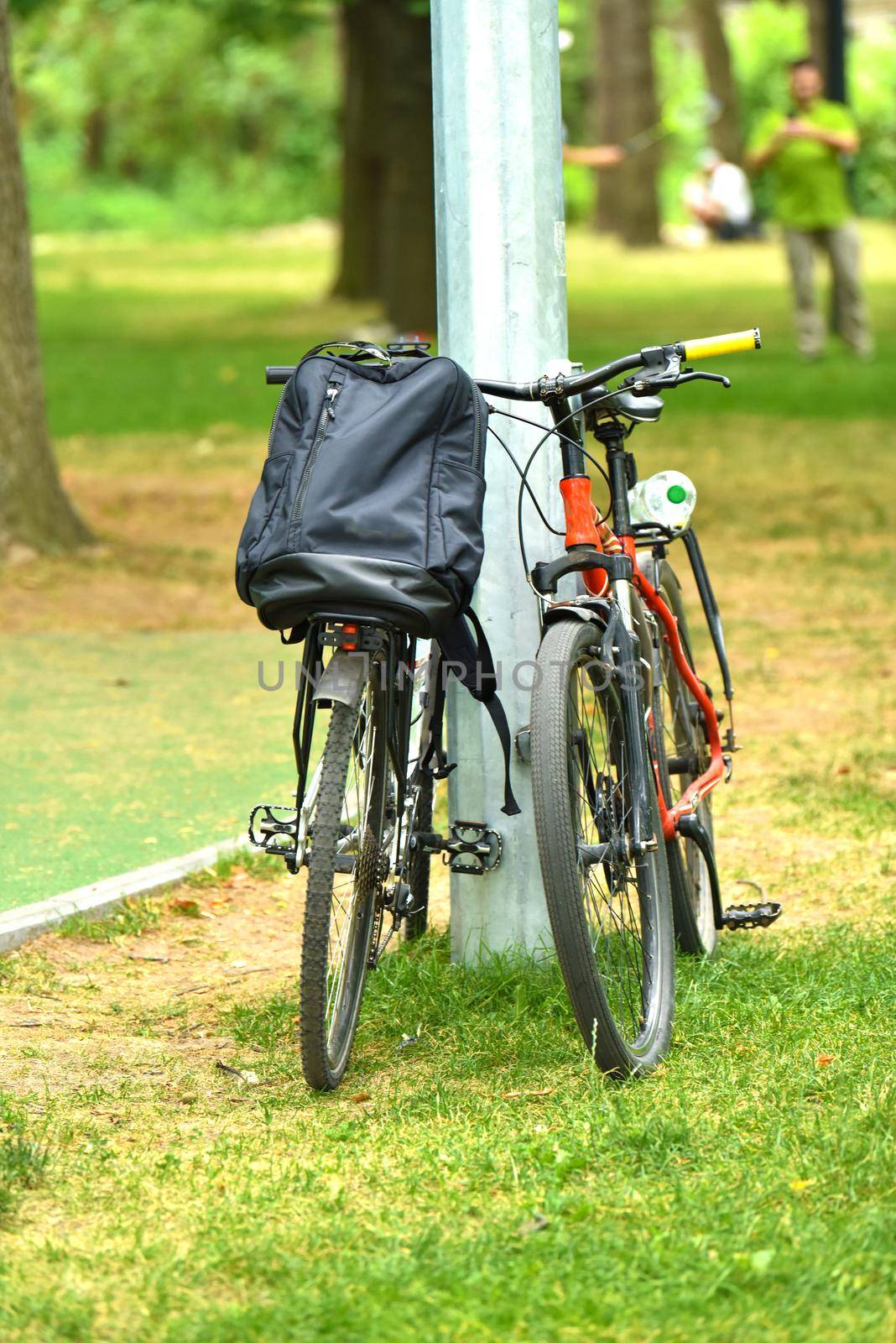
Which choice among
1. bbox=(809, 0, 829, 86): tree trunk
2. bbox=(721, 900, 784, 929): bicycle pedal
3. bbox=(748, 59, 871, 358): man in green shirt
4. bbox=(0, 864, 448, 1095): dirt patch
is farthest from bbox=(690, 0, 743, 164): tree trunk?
bbox=(721, 900, 784, 929): bicycle pedal

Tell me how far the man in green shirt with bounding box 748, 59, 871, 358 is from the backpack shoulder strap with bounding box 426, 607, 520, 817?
14973mm

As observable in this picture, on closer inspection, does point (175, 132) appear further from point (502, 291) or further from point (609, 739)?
point (609, 739)

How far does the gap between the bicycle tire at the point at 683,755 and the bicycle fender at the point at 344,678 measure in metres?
0.94

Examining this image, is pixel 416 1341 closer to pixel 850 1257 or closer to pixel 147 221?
pixel 850 1257

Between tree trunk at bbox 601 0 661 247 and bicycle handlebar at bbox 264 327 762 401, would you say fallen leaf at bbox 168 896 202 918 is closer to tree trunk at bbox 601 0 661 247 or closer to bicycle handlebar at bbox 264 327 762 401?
bicycle handlebar at bbox 264 327 762 401

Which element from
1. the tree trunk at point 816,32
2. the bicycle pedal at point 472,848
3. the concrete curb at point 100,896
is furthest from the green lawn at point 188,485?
the tree trunk at point 816,32

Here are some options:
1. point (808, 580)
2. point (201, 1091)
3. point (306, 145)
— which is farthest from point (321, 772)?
point (306, 145)

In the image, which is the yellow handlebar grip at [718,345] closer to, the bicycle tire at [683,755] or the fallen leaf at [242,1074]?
the bicycle tire at [683,755]

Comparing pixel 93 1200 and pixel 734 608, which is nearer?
pixel 93 1200

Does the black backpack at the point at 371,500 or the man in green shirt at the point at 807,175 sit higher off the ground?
the man in green shirt at the point at 807,175

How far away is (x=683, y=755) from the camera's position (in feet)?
16.4

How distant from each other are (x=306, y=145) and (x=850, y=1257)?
5245cm

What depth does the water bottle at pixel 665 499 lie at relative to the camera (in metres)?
4.53

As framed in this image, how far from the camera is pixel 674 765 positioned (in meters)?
4.88
